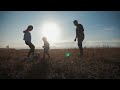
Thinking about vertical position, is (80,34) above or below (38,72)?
above

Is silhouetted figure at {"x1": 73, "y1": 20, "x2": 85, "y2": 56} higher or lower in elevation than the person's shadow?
higher

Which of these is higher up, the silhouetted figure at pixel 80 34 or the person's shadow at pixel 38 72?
the silhouetted figure at pixel 80 34

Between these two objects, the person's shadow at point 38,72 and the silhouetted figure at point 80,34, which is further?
the silhouetted figure at point 80,34

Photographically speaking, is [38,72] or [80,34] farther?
[80,34]

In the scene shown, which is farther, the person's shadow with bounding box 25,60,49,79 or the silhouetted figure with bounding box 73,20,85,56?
the silhouetted figure with bounding box 73,20,85,56
